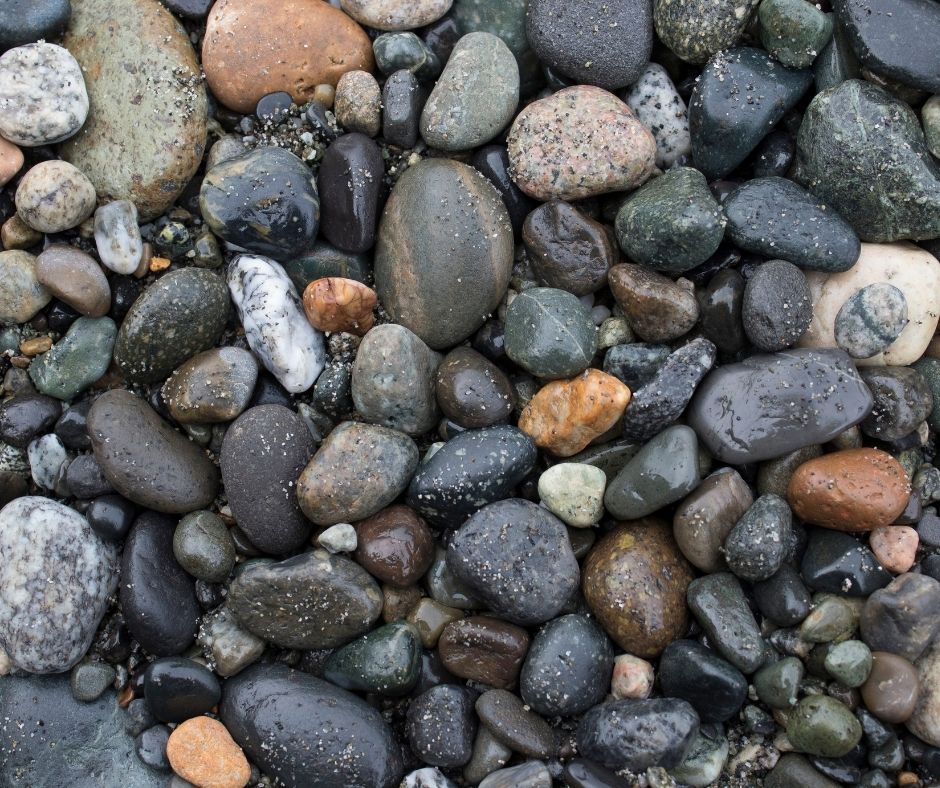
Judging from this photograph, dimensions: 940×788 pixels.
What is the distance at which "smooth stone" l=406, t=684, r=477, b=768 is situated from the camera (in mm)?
3094

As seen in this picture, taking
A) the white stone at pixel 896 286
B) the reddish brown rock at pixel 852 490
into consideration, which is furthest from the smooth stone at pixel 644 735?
the white stone at pixel 896 286

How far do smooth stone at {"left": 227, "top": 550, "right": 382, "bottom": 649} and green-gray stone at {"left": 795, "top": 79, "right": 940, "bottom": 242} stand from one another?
2.35 m

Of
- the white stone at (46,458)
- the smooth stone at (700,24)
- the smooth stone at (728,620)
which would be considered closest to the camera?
the smooth stone at (728,620)

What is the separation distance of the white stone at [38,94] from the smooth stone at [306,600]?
1.91 metres

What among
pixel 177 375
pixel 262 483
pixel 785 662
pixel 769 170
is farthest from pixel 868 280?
pixel 177 375

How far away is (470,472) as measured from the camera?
3.17m

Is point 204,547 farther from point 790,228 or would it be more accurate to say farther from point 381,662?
point 790,228

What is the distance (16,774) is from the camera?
322cm

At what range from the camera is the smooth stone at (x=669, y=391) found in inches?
124

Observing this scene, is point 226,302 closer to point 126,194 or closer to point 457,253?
point 126,194

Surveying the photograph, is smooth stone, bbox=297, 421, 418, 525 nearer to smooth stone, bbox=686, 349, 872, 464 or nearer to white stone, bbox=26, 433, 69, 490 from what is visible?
white stone, bbox=26, 433, 69, 490

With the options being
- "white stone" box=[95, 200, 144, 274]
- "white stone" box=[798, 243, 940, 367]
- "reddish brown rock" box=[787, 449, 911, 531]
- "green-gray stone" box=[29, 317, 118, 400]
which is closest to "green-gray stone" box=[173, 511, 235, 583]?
"green-gray stone" box=[29, 317, 118, 400]

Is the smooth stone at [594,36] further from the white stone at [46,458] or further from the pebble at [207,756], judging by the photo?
the pebble at [207,756]

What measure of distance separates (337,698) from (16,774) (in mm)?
1276
